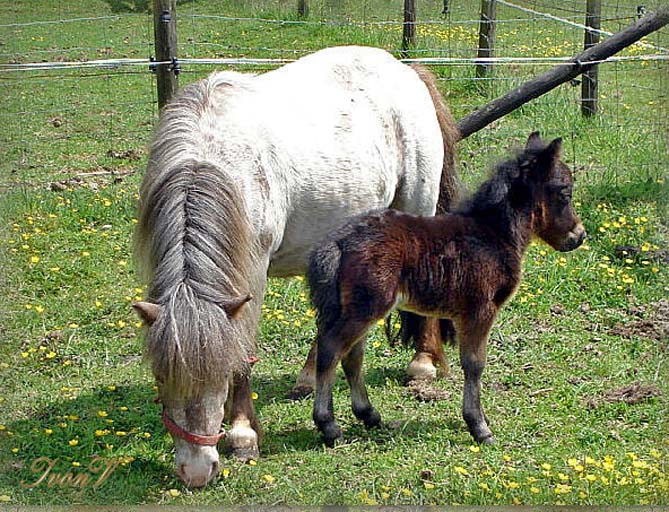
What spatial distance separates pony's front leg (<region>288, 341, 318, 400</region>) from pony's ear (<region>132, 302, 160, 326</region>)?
1571 millimetres

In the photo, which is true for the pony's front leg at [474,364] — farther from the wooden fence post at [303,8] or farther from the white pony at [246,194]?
the wooden fence post at [303,8]

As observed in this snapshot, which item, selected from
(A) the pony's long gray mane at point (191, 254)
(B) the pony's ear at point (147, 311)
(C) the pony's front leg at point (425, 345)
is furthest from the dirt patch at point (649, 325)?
(B) the pony's ear at point (147, 311)

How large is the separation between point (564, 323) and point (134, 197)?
3707 mm

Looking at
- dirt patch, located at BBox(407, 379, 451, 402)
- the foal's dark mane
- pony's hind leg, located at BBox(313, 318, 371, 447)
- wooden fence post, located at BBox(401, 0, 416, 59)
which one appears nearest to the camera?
pony's hind leg, located at BBox(313, 318, 371, 447)

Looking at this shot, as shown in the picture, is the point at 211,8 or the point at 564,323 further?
the point at 211,8

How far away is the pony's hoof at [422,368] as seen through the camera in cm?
507

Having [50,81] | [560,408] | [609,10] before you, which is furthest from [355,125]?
[609,10]

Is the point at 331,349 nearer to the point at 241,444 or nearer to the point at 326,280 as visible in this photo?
the point at 326,280

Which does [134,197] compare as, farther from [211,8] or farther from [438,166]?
[211,8]

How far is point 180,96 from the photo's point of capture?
167 inches

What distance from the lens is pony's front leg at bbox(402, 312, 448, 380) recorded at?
5113 millimetres

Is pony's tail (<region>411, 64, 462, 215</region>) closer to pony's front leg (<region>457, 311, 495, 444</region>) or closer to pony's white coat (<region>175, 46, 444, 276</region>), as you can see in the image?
pony's white coat (<region>175, 46, 444, 276</region>)

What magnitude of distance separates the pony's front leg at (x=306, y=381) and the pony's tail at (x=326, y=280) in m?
0.93

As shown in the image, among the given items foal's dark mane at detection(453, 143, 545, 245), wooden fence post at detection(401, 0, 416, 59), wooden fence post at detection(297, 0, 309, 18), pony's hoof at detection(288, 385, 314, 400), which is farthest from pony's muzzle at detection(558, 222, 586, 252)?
wooden fence post at detection(297, 0, 309, 18)
